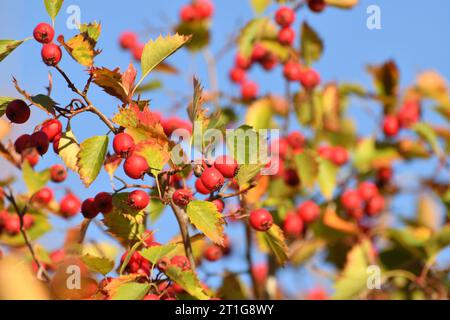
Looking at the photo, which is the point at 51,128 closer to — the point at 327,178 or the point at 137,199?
the point at 137,199

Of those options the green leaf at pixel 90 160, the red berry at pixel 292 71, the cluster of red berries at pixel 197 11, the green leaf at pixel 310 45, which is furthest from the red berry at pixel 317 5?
the green leaf at pixel 90 160

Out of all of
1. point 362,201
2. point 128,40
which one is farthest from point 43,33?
point 128,40

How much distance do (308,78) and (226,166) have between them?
1.55 metres

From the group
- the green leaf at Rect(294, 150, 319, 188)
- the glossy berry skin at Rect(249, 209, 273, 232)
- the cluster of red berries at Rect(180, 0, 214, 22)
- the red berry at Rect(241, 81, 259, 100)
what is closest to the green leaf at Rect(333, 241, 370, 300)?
the green leaf at Rect(294, 150, 319, 188)

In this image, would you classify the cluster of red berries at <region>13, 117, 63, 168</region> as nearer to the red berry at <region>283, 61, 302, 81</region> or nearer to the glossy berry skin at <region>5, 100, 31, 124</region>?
the glossy berry skin at <region>5, 100, 31, 124</region>

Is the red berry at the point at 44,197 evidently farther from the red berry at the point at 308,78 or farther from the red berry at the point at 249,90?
the red berry at the point at 249,90

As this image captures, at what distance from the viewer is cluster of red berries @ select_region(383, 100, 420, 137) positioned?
3109 mm

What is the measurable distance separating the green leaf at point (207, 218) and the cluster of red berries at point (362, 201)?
1.49m

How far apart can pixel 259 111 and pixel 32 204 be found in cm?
122

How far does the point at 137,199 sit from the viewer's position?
4.56ft

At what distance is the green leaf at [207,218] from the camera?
1.38 meters

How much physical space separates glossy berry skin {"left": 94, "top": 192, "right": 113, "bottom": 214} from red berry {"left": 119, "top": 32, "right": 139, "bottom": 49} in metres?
2.50

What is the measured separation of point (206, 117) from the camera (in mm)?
1490
